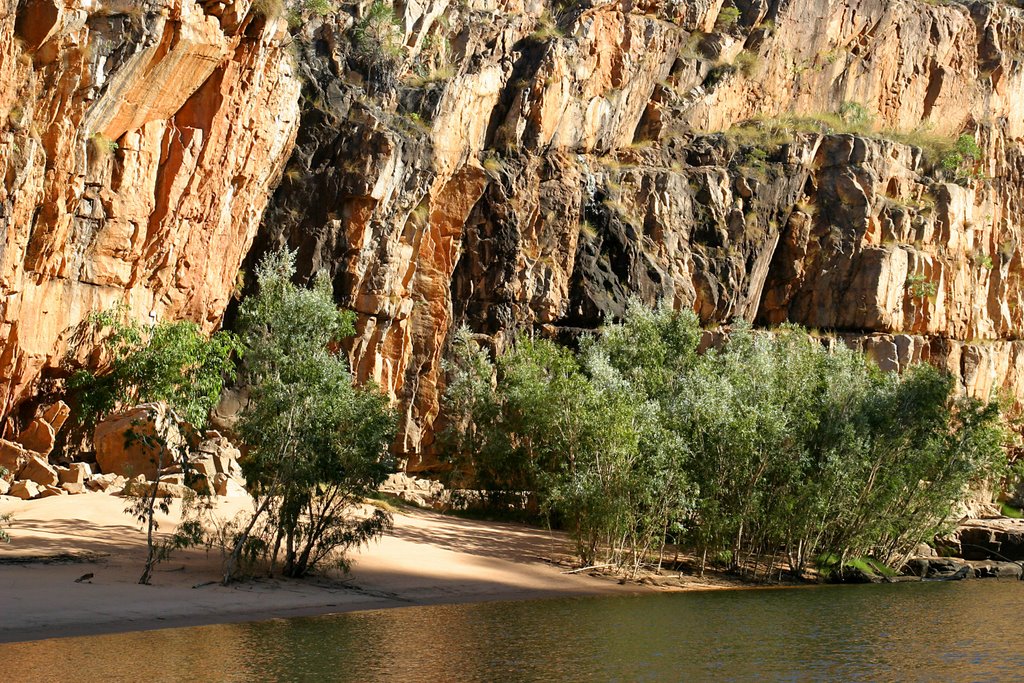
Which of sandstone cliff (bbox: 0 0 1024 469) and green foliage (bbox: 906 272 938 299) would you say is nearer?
sandstone cliff (bbox: 0 0 1024 469)

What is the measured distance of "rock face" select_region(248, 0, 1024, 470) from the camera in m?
44.9

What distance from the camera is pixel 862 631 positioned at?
22.7 m

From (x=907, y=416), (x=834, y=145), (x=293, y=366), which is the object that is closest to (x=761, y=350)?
(x=907, y=416)

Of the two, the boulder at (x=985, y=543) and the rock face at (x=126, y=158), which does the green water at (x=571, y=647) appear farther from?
the boulder at (x=985, y=543)

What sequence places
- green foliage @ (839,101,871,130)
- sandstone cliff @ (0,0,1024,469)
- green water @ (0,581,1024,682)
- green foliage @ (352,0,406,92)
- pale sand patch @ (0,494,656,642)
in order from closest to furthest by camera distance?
green water @ (0,581,1024,682), pale sand patch @ (0,494,656,642), sandstone cliff @ (0,0,1024,469), green foliage @ (352,0,406,92), green foliage @ (839,101,871,130)

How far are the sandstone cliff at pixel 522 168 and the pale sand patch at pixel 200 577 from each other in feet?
28.1

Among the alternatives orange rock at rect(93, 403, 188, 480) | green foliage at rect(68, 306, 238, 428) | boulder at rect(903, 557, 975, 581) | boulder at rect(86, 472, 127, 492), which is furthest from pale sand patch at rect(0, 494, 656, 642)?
boulder at rect(903, 557, 975, 581)

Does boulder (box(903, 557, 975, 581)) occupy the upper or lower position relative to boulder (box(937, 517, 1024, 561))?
lower

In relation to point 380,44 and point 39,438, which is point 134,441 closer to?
point 39,438

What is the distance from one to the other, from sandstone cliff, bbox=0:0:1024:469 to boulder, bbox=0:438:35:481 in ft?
10.2

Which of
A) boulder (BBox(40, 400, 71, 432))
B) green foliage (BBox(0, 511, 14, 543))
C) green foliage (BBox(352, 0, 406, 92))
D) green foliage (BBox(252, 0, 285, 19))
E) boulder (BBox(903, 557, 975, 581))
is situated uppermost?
green foliage (BBox(352, 0, 406, 92))

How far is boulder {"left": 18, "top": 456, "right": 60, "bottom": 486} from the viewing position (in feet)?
97.0

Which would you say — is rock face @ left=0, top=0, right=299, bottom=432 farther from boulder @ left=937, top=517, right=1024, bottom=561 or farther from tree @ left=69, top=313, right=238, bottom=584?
boulder @ left=937, top=517, right=1024, bottom=561

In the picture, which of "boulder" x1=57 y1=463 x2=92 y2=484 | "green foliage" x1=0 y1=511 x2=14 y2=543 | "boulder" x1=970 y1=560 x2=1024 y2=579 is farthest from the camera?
"boulder" x1=970 y1=560 x2=1024 y2=579
